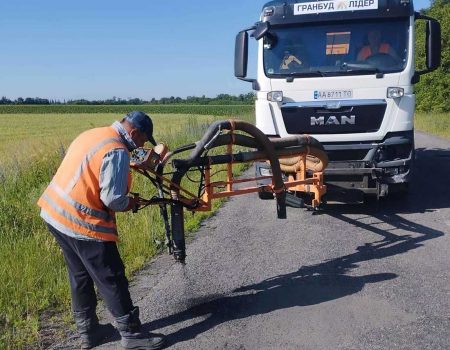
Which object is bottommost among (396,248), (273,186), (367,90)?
(396,248)

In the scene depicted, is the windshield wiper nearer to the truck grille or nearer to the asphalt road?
the truck grille

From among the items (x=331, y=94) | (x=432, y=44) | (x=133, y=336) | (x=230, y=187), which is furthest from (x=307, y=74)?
(x=133, y=336)

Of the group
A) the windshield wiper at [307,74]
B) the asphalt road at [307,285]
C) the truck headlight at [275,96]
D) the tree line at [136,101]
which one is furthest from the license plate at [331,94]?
the tree line at [136,101]

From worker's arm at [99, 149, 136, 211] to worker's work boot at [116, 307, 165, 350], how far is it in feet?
2.75

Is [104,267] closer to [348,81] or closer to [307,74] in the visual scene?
[307,74]

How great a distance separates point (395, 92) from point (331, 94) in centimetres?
85

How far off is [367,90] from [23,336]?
528 cm

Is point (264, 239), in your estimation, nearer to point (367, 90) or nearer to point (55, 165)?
point (367, 90)

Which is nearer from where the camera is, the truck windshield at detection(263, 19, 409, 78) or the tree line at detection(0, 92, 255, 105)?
the truck windshield at detection(263, 19, 409, 78)

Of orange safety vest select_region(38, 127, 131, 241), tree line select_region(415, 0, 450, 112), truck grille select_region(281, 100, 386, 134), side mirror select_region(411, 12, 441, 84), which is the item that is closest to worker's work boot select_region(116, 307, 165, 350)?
orange safety vest select_region(38, 127, 131, 241)

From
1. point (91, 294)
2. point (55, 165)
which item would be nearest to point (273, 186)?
point (91, 294)

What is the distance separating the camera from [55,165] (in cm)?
1152

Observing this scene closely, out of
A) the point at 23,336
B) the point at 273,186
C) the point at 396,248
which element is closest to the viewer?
the point at 23,336

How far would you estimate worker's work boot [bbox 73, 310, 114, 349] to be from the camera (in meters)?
Result: 3.80
